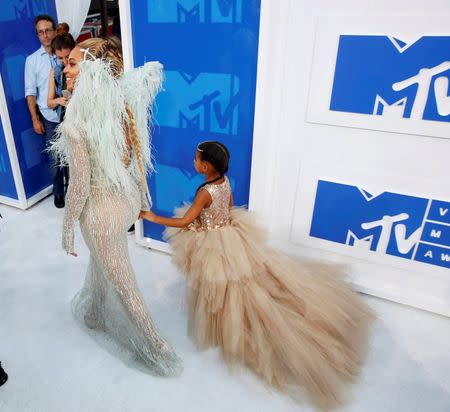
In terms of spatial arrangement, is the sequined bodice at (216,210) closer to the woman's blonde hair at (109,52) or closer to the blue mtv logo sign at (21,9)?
the woman's blonde hair at (109,52)

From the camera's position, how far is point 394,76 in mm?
1988

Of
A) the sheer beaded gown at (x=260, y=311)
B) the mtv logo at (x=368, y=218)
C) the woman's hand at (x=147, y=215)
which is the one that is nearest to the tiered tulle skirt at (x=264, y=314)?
the sheer beaded gown at (x=260, y=311)

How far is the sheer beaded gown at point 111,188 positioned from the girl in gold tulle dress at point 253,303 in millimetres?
193

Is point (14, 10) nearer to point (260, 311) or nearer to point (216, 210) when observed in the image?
point (216, 210)

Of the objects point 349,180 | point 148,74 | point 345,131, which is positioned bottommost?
point 349,180

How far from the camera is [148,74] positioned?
1.58m

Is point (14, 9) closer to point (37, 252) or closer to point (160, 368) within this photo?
point (37, 252)

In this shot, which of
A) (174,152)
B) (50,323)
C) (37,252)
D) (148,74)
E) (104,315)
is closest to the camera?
(148,74)

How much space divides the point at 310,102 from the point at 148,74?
0.99 m

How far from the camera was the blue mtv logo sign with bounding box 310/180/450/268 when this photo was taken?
2223 mm

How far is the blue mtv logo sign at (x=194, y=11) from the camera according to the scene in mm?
2064

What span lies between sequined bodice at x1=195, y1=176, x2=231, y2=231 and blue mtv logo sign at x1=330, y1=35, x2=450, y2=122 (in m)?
0.84

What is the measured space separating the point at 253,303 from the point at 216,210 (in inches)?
19.0

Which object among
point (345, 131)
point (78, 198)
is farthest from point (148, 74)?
point (345, 131)
